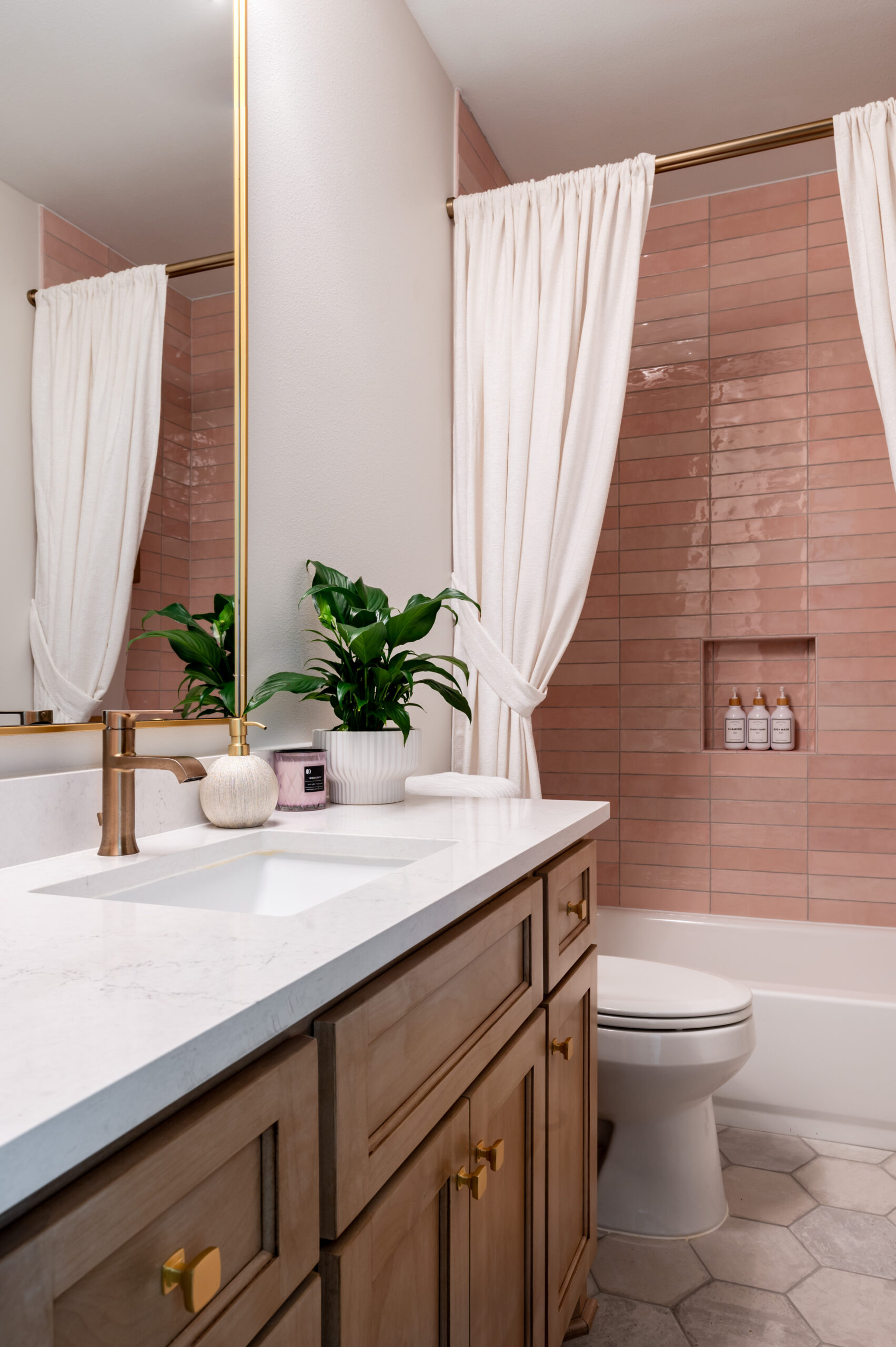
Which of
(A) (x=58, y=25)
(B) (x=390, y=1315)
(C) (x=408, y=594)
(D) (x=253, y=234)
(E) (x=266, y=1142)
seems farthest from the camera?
(C) (x=408, y=594)

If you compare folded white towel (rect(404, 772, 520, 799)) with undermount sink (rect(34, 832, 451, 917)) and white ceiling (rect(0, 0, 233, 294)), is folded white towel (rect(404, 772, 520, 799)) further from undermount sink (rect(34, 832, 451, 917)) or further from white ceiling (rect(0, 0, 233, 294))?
white ceiling (rect(0, 0, 233, 294))

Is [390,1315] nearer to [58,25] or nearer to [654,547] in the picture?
[58,25]

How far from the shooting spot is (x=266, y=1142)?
0.57 metres

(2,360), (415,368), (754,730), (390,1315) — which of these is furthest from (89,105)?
(754,730)

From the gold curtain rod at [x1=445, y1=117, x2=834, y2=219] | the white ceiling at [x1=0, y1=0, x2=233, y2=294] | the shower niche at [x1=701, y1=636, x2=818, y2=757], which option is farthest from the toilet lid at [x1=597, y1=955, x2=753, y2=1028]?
the gold curtain rod at [x1=445, y1=117, x2=834, y2=219]

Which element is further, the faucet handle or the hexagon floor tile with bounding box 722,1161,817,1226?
the hexagon floor tile with bounding box 722,1161,817,1226

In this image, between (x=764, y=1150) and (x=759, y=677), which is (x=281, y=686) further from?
(x=759, y=677)

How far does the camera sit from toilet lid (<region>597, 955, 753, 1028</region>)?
67.9 inches

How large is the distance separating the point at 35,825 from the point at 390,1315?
2.02 feet

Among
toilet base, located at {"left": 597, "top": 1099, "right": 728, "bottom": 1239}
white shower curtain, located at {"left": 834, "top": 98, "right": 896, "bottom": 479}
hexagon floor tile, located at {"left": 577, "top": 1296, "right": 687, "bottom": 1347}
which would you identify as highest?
white shower curtain, located at {"left": 834, "top": 98, "right": 896, "bottom": 479}

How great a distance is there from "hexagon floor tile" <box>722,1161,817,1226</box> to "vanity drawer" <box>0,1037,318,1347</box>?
1599 millimetres

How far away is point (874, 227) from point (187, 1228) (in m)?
2.23

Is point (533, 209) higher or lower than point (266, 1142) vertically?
higher

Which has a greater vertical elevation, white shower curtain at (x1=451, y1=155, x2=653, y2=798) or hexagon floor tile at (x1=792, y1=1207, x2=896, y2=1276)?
white shower curtain at (x1=451, y1=155, x2=653, y2=798)
